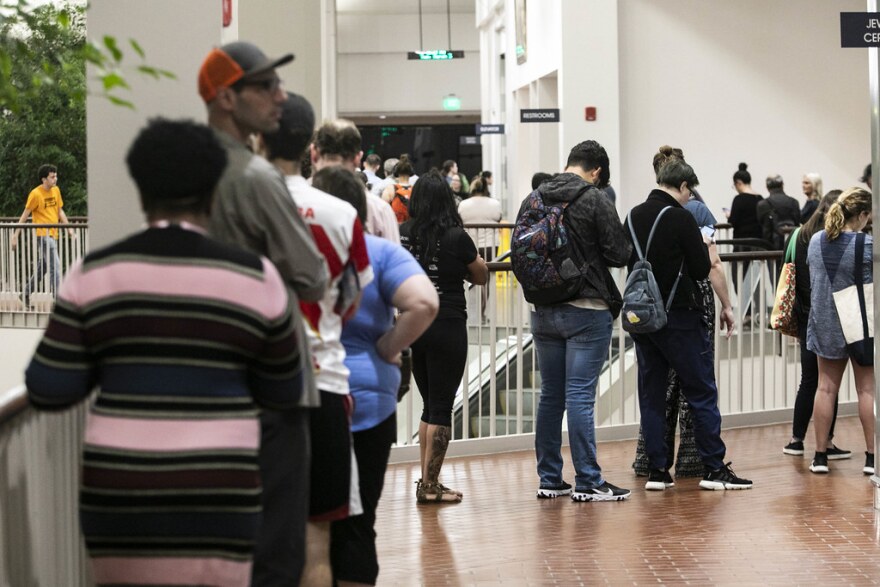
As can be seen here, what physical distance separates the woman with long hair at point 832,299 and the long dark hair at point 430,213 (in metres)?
2.27

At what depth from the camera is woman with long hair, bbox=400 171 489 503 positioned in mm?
7191

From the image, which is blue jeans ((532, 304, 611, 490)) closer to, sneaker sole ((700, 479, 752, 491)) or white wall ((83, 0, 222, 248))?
sneaker sole ((700, 479, 752, 491))

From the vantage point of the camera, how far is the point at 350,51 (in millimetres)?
39812

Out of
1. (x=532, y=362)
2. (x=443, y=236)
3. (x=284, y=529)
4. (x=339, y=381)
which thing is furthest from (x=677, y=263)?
Answer: (x=284, y=529)

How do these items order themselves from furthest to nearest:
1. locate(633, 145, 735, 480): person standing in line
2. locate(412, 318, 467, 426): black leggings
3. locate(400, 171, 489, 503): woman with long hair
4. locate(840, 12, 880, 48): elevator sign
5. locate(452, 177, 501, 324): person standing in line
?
locate(452, 177, 501, 324): person standing in line < locate(633, 145, 735, 480): person standing in line < locate(412, 318, 467, 426): black leggings < locate(400, 171, 489, 503): woman with long hair < locate(840, 12, 880, 48): elevator sign

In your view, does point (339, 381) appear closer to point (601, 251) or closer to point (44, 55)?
point (44, 55)

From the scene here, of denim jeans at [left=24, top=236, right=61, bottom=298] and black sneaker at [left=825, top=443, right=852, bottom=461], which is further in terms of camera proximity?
denim jeans at [left=24, top=236, right=61, bottom=298]

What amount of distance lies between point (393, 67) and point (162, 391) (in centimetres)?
3784

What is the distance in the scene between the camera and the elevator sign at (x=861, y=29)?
6.53 meters

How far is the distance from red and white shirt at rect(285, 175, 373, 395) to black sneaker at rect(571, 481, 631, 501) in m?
4.00

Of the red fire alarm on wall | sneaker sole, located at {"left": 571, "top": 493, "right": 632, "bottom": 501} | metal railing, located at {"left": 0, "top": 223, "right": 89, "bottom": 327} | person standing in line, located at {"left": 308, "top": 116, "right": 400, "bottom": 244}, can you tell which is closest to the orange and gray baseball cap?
person standing in line, located at {"left": 308, "top": 116, "right": 400, "bottom": 244}

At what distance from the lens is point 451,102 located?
40.3 metres

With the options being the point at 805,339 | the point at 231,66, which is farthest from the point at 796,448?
the point at 231,66

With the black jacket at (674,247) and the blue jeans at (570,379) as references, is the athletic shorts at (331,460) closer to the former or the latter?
the blue jeans at (570,379)
